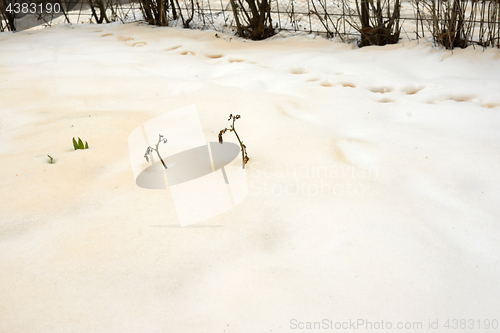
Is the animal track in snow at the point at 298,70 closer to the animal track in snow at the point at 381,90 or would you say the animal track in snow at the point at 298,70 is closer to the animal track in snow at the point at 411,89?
the animal track in snow at the point at 381,90

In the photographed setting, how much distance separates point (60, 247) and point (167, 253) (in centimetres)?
29

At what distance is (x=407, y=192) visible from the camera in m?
1.31

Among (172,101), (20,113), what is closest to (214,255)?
(172,101)
